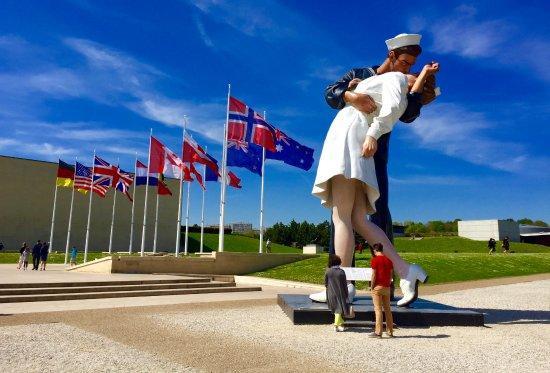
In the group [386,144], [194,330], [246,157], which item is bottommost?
[194,330]

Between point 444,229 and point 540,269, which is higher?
point 444,229

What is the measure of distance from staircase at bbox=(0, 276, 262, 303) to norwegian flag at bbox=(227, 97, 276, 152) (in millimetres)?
7974

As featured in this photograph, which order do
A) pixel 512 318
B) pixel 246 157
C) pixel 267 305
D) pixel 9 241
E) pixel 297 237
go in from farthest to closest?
pixel 297 237
pixel 9 241
pixel 246 157
pixel 267 305
pixel 512 318

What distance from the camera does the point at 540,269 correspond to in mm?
25828

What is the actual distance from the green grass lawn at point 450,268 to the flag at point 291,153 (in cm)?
558

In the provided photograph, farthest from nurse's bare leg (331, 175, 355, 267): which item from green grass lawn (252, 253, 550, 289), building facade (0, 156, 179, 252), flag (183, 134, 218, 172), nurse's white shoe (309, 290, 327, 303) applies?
building facade (0, 156, 179, 252)

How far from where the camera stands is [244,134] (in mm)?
23531

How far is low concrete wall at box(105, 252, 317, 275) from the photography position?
22.2 metres

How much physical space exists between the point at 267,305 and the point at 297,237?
175 feet

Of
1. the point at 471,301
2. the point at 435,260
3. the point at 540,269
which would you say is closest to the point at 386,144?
the point at 471,301

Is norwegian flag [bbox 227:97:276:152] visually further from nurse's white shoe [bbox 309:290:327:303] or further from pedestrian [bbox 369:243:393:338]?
pedestrian [bbox 369:243:393:338]

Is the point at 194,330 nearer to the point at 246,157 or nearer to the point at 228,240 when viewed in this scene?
the point at 246,157

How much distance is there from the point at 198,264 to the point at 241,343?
1664 cm

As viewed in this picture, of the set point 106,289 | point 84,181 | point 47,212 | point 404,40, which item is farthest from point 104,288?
point 47,212
